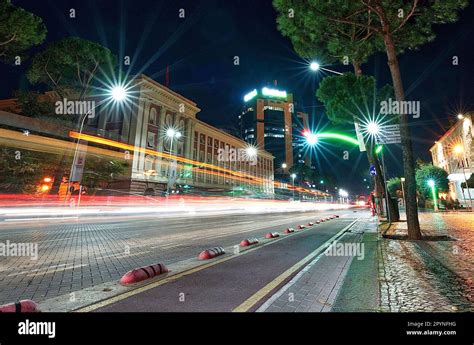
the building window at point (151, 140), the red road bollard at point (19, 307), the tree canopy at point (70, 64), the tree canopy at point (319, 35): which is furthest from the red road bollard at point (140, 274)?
the building window at point (151, 140)

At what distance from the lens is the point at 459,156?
44.9 meters

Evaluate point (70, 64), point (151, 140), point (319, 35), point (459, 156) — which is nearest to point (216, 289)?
point (319, 35)

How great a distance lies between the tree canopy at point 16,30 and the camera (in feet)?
72.2

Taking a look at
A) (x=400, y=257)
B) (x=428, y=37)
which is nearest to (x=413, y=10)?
(x=428, y=37)

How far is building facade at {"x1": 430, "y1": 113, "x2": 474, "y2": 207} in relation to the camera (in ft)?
125

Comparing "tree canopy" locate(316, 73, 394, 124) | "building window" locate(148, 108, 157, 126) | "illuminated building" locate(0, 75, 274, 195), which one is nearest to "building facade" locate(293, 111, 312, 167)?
"illuminated building" locate(0, 75, 274, 195)

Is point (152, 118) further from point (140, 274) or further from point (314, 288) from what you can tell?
point (314, 288)

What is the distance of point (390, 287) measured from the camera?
418 cm

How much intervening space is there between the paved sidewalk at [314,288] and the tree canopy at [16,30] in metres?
29.7

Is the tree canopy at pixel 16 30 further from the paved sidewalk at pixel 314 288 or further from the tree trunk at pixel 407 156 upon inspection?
the paved sidewalk at pixel 314 288

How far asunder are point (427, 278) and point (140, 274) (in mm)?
5010

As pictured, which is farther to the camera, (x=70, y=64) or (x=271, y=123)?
(x=271, y=123)

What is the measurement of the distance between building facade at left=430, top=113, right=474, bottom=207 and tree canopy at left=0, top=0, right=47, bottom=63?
158 ft
